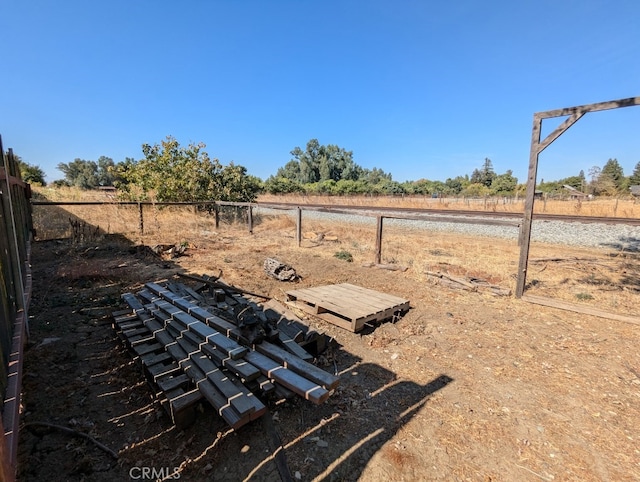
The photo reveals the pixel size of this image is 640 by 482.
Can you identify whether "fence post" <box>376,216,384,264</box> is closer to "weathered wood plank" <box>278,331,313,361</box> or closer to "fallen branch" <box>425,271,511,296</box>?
"fallen branch" <box>425,271,511,296</box>

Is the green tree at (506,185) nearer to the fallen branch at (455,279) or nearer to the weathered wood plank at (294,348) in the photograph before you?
the fallen branch at (455,279)

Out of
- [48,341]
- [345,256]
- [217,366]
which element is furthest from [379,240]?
[48,341]

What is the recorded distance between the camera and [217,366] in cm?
278

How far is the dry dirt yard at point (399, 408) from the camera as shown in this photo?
2.19 m

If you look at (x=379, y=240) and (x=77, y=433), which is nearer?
(x=77, y=433)

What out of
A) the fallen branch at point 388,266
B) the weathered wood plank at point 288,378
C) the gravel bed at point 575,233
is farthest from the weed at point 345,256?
the weathered wood plank at point 288,378

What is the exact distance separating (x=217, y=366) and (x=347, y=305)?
90.5 inches

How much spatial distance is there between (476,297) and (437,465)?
4089 mm

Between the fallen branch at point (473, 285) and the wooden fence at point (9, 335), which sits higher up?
the wooden fence at point (9, 335)

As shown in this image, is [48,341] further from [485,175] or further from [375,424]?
[485,175]

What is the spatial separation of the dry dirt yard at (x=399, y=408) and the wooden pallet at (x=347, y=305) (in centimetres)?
17

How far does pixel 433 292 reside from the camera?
594 centimetres

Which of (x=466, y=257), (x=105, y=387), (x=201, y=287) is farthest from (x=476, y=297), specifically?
(x=105, y=387)

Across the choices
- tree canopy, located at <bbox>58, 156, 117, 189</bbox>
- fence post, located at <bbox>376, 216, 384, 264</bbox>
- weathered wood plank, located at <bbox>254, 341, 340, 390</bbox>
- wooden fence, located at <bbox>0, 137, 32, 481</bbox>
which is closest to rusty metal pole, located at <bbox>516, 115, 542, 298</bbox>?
fence post, located at <bbox>376, 216, 384, 264</bbox>
